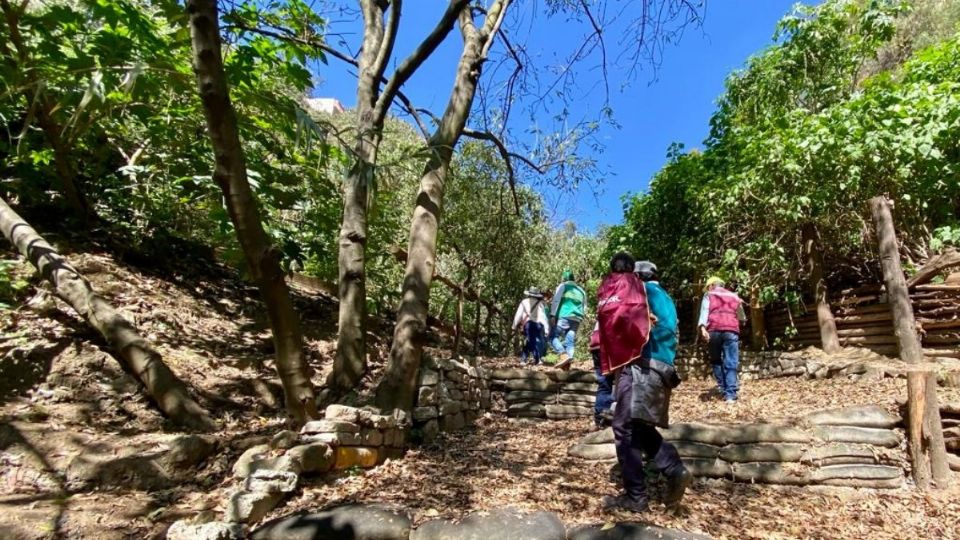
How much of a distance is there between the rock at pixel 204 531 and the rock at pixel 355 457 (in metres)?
0.97

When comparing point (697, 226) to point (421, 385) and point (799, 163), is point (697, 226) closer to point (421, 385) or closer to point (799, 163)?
point (799, 163)

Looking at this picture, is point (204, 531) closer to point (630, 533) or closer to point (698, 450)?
point (630, 533)

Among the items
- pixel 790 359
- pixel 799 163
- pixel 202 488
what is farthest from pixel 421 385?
pixel 799 163

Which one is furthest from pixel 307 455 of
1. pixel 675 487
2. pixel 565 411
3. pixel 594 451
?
pixel 565 411

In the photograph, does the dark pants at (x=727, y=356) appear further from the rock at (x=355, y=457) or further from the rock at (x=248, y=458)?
the rock at (x=248, y=458)

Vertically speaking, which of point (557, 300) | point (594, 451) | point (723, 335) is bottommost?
point (594, 451)

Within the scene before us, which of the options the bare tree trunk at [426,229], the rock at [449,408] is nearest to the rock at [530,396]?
the rock at [449,408]

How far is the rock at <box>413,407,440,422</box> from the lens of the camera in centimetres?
500

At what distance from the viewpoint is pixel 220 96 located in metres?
3.28

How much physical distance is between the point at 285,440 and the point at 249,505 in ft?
2.40

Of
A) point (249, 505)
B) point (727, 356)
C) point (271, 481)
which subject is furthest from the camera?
point (727, 356)

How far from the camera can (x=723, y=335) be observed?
6.66 meters

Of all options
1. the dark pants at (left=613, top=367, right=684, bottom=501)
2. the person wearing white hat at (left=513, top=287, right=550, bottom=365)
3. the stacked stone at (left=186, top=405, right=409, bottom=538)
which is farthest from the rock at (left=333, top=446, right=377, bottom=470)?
the person wearing white hat at (left=513, top=287, right=550, bottom=365)

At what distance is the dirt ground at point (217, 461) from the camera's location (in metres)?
3.28
